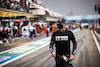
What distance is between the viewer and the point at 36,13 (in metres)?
47.8

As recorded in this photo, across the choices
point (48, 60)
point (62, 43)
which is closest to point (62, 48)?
point (62, 43)

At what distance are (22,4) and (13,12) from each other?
7.78 m

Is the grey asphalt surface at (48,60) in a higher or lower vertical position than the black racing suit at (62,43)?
lower

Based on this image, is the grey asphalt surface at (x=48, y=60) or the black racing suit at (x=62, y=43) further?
the grey asphalt surface at (x=48, y=60)

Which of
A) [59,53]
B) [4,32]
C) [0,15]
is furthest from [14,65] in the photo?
[0,15]

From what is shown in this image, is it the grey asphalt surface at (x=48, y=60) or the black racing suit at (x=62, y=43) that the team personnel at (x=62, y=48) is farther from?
the grey asphalt surface at (x=48, y=60)

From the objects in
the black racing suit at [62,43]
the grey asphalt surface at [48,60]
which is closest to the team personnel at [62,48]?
the black racing suit at [62,43]

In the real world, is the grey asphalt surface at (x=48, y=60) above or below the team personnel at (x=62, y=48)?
below

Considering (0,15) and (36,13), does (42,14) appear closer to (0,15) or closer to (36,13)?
(36,13)

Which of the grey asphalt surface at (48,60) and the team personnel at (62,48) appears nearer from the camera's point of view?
the team personnel at (62,48)

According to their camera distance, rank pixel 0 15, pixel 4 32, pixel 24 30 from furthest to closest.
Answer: pixel 24 30 < pixel 0 15 < pixel 4 32

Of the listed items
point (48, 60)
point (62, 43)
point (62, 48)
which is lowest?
point (48, 60)

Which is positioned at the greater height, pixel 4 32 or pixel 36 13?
pixel 36 13

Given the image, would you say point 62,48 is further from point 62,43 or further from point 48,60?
point 48,60
